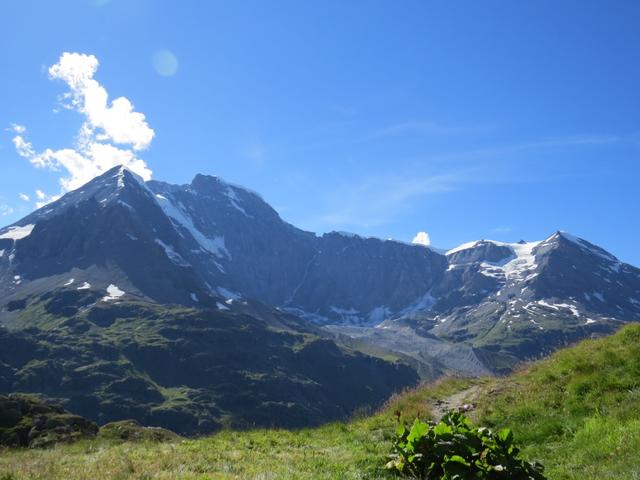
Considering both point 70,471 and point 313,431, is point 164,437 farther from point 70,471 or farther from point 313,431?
point 70,471

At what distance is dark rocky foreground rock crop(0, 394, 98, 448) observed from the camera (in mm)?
22969

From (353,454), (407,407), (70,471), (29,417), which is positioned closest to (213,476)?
(70,471)

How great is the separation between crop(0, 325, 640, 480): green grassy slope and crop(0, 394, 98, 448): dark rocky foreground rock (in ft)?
9.13

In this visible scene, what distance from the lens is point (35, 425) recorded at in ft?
80.6

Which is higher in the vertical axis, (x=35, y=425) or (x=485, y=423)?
(x=35, y=425)

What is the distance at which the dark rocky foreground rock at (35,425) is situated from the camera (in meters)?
23.0

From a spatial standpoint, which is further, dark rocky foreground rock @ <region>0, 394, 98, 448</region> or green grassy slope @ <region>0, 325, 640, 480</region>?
dark rocky foreground rock @ <region>0, 394, 98, 448</region>

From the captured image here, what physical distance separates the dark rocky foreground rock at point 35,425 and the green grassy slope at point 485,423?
2.78 meters

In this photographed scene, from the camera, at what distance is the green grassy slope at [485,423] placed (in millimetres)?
13648

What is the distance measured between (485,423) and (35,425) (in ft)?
63.6

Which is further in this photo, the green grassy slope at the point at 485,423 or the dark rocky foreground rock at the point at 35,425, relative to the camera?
the dark rocky foreground rock at the point at 35,425

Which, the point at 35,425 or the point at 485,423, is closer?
the point at 485,423

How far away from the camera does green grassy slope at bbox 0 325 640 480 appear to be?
44.8 feet

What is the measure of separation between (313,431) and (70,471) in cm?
1065
